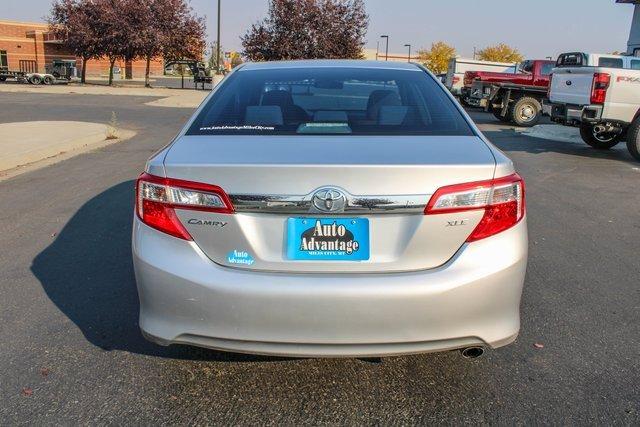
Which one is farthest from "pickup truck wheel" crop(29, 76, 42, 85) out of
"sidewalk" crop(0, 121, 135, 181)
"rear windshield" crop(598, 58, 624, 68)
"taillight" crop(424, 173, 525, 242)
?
"taillight" crop(424, 173, 525, 242)

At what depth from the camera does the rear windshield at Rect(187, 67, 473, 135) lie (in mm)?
3061

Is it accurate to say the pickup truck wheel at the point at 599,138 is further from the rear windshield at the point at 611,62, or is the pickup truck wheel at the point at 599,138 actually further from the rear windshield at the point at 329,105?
the rear windshield at the point at 329,105

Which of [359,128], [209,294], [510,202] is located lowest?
[209,294]

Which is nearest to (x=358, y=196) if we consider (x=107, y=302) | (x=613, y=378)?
(x=613, y=378)

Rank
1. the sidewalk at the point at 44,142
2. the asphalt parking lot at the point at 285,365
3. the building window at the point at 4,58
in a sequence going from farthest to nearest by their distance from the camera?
1. the building window at the point at 4,58
2. the sidewalk at the point at 44,142
3. the asphalt parking lot at the point at 285,365

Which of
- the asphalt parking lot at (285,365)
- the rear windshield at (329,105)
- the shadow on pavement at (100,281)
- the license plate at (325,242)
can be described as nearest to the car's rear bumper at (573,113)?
the asphalt parking lot at (285,365)

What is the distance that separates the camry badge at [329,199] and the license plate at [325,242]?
9cm

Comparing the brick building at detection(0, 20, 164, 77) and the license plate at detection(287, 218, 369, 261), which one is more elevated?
the brick building at detection(0, 20, 164, 77)

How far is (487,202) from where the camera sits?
257 cm

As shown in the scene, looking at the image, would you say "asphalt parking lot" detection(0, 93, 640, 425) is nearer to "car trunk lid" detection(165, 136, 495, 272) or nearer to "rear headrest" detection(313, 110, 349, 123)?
"car trunk lid" detection(165, 136, 495, 272)

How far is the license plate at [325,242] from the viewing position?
2.50 meters

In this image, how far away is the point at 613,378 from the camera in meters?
3.09

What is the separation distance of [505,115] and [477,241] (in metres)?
17.2

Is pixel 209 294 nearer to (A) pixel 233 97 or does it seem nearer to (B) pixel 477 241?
(B) pixel 477 241
